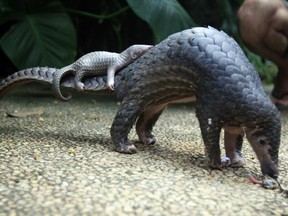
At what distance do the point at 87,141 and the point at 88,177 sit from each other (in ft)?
1.92

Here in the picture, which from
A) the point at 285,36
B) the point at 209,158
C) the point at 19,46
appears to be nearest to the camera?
the point at 209,158

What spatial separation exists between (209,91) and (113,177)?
0.49 meters

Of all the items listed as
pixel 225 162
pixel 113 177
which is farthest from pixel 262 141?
pixel 113 177

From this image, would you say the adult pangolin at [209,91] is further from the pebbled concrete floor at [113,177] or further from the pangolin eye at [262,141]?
the pebbled concrete floor at [113,177]

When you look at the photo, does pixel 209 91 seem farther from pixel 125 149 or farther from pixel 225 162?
pixel 125 149

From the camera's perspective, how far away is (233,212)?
119cm

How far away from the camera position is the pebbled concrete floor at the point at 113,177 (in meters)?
1.18

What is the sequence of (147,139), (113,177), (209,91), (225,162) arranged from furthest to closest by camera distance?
1. (147,139)
2. (225,162)
3. (209,91)
4. (113,177)

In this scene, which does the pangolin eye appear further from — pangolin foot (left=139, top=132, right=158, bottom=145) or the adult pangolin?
pangolin foot (left=139, top=132, right=158, bottom=145)

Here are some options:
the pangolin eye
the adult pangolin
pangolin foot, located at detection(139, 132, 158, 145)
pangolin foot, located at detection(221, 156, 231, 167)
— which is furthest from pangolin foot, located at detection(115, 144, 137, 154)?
the pangolin eye

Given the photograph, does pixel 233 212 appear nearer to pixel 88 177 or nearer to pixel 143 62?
pixel 88 177

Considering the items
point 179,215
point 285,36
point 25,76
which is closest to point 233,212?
point 179,215

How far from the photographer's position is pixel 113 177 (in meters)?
1.43

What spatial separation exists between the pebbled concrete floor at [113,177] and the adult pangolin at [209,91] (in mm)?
120
